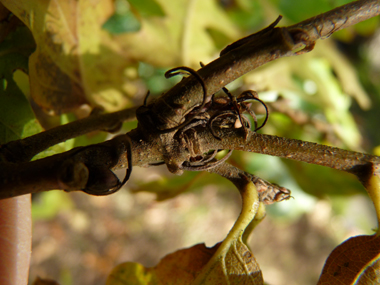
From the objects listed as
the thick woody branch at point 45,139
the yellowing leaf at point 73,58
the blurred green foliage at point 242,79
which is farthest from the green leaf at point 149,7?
the thick woody branch at point 45,139

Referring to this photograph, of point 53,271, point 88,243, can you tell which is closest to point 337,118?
point 88,243

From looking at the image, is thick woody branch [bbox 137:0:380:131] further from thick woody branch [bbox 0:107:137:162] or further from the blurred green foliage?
the blurred green foliage

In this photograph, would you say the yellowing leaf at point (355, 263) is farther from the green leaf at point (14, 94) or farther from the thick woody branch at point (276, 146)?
the green leaf at point (14, 94)

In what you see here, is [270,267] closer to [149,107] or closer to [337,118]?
[337,118]

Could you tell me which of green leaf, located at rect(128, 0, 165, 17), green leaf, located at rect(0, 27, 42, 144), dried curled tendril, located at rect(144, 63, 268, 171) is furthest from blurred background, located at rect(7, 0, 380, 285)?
dried curled tendril, located at rect(144, 63, 268, 171)

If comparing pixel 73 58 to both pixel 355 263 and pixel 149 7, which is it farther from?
pixel 355 263

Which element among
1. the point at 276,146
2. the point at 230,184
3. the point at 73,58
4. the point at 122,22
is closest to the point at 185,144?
the point at 276,146
